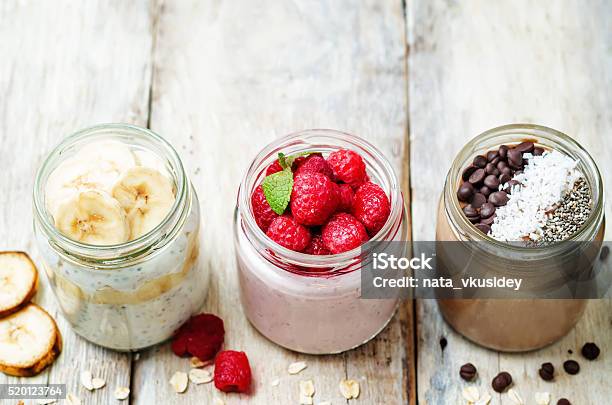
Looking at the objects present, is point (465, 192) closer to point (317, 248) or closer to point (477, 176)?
point (477, 176)

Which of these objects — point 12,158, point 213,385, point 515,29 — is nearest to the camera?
point 213,385

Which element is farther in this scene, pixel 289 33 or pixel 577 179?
pixel 289 33

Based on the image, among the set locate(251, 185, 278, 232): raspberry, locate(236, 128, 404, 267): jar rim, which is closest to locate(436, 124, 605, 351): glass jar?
locate(236, 128, 404, 267): jar rim

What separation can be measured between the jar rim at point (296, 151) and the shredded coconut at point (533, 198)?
0.18 meters

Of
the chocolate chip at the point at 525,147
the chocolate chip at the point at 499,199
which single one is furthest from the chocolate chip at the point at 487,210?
the chocolate chip at the point at 525,147

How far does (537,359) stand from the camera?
72.5 inches

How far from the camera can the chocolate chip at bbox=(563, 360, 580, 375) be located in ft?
5.96

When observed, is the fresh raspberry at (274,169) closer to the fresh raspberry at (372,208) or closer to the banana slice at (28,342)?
the fresh raspberry at (372,208)

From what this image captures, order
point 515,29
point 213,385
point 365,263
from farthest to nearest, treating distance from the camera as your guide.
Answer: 1. point 515,29
2. point 213,385
3. point 365,263

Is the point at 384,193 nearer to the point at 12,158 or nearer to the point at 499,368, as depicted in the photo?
the point at 499,368

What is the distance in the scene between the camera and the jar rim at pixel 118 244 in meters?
1.57

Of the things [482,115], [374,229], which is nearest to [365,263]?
[374,229]

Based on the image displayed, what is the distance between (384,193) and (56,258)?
589 millimetres

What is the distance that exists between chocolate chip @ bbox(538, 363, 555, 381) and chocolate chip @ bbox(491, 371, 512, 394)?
0.07 m
